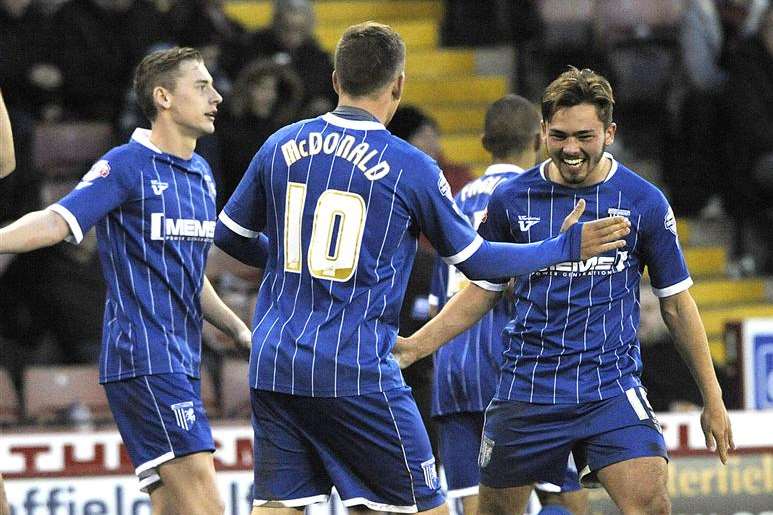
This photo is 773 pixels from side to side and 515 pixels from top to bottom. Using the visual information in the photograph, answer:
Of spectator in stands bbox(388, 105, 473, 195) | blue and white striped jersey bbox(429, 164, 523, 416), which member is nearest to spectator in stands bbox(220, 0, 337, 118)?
spectator in stands bbox(388, 105, 473, 195)

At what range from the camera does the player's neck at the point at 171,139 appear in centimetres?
657

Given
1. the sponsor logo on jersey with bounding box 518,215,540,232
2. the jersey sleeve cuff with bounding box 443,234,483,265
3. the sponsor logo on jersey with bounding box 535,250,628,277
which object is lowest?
the sponsor logo on jersey with bounding box 535,250,628,277

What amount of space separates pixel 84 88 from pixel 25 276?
170 cm

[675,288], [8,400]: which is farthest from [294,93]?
[675,288]

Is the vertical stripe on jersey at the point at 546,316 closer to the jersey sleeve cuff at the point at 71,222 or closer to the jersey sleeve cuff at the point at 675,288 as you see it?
the jersey sleeve cuff at the point at 675,288

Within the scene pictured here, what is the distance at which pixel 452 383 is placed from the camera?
23.0 ft

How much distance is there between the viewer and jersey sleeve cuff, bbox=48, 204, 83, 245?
5.97m

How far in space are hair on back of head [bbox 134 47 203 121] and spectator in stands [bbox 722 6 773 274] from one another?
6.27 m

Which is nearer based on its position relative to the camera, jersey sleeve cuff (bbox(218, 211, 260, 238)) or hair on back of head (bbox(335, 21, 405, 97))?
hair on back of head (bbox(335, 21, 405, 97))

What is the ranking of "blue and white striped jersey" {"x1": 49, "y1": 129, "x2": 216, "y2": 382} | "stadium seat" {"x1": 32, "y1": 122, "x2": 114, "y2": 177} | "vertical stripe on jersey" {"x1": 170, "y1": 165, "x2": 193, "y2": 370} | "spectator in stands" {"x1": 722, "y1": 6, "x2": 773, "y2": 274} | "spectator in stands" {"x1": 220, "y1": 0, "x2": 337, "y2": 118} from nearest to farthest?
"blue and white striped jersey" {"x1": 49, "y1": 129, "x2": 216, "y2": 382}, "vertical stripe on jersey" {"x1": 170, "y1": 165, "x2": 193, "y2": 370}, "stadium seat" {"x1": 32, "y1": 122, "x2": 114, "y2": 177}, "spectator in stands" {"x1": 220, "y1": 0, "x2": 337, "y2": 118}, "spectator in stands" {"x1": 722, "y1": 6, "x2": 773, "y2": 274}

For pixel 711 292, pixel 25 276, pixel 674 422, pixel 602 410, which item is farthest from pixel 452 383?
pixel 711 292

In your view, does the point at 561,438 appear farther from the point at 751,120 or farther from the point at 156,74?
the point at 751,120

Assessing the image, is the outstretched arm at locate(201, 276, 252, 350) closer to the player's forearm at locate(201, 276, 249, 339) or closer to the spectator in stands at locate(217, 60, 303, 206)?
the player's forearm at locate(201, 276, 249, 339)

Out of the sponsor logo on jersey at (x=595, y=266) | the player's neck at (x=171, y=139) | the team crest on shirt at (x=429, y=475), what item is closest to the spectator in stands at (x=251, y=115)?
the player's neck at (x=171, y=139)
